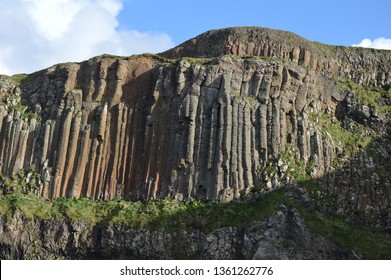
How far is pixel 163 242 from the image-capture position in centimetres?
7119

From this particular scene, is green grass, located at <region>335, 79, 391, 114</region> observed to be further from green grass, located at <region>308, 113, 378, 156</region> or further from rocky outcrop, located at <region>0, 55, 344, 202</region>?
green grass, located at <region>308, 113, 378, 156</region>

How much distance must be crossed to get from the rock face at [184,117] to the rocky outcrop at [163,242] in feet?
16.4

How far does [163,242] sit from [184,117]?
1350 cm

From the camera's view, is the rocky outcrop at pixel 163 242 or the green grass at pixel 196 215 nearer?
the rocky outcrop at pixel 163 242

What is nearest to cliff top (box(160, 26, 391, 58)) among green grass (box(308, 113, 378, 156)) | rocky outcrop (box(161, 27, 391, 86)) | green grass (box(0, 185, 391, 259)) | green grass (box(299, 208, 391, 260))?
rocky outcrop (box(161, 27, 391, 86))

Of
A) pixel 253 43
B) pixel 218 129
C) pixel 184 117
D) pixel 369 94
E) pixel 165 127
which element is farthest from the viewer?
pixel 253 43

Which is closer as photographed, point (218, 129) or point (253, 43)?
point (218, 129)

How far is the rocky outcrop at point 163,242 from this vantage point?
68.6 meters

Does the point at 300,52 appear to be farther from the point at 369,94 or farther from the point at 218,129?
the point at 218,129

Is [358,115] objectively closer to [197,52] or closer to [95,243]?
[197,52]

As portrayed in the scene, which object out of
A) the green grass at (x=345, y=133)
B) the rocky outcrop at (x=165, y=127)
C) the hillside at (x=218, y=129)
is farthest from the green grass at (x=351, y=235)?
the green grass at (x=345, y=133)

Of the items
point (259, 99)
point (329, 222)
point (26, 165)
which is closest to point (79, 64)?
point (26, 165)

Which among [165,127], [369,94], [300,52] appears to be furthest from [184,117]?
[369,94]

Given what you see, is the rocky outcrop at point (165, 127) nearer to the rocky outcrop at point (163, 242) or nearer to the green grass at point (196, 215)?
the green grass at point (196, 215)
